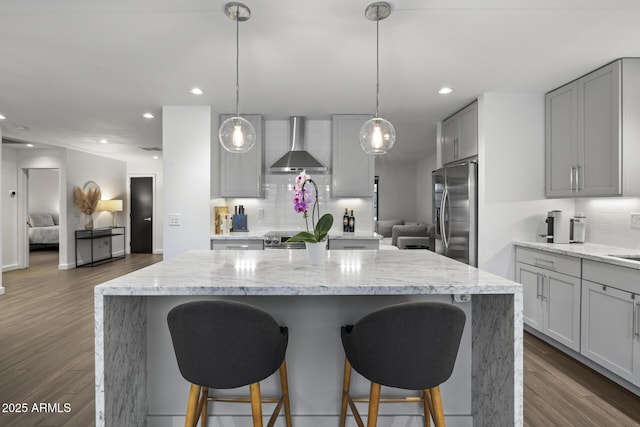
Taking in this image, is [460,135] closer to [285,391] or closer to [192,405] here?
[285,391]

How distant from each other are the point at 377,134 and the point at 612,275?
6.20 feet

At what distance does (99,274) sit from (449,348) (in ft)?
22.1

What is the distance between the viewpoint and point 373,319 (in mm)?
1308

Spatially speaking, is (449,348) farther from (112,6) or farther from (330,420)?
(112,6)

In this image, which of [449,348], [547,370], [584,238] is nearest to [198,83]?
[449,348]

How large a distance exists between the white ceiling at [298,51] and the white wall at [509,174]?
0.20 metres

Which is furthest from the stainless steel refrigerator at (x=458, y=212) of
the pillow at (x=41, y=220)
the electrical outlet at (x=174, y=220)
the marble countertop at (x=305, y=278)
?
the pillow at (x=41, y=220)

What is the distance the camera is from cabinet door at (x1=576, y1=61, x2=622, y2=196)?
2742mm

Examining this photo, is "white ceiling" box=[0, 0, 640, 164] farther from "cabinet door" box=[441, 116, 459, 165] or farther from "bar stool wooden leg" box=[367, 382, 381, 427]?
"bar stool wooden leg" box=[367, 382, 381, 427]

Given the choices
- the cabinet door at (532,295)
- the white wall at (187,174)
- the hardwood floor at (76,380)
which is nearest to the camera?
the hardwood floor at (76,380)

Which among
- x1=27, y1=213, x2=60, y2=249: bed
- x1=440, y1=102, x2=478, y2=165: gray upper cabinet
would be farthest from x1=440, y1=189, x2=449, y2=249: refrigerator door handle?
x1=27, y1=213, x2=60, y2=249: bed

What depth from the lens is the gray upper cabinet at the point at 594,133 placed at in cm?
271

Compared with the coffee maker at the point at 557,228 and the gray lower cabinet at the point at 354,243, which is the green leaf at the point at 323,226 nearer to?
the gray lower cabinet at the point at 354,243

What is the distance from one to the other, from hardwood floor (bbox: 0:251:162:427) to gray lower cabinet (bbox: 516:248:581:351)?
11.2 feet
